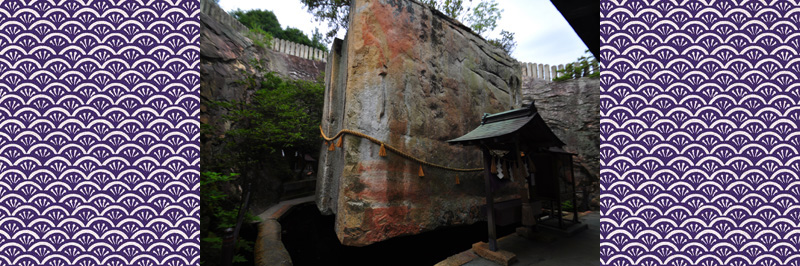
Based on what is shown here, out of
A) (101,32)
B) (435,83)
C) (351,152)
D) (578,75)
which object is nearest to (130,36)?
(101,32)

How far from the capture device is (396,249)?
4.82m

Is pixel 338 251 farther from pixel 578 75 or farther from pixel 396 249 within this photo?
pixel 578 75

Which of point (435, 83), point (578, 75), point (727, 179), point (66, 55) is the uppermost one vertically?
point (578, 75)

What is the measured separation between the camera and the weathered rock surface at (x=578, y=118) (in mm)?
10359

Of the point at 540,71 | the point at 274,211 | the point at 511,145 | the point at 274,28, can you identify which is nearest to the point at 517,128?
the point at 511,145

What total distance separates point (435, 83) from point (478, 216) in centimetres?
280

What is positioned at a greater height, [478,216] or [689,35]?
[689,35]

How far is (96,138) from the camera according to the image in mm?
1338

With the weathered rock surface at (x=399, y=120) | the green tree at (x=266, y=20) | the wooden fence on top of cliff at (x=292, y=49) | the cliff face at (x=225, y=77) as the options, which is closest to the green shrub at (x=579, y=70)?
the wooden fence on top of cliff at (x=292, y=49)

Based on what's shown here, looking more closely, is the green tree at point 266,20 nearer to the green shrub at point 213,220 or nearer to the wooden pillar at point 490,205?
the green shrub at point 213,220

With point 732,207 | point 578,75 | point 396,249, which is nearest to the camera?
point 732,207

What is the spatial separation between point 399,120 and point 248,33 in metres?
11.9

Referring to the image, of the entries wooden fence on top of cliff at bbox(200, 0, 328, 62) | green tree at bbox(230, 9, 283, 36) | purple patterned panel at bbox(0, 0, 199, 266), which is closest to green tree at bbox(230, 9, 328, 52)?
green tree at bbox(230, 9, 283, 36)

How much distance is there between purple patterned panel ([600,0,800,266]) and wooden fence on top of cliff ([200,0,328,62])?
13.8 metres
